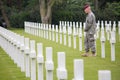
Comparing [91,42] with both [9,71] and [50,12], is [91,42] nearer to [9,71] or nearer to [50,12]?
[9,71]

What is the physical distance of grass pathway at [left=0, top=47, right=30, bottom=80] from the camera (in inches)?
497

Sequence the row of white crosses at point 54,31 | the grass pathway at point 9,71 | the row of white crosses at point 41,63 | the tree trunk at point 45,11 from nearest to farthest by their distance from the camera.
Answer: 1. the row of white crosses at point 41,63
2. the grass pathway at point 9,71
3. the row of white crosses at point 54,31
4. the tree trunk at point 45,11

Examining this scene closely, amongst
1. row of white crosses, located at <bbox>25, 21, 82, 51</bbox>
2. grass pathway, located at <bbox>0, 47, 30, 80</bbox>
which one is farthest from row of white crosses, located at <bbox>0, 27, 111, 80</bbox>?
row of white crosses, located at <bbox>25, 21, 82, 51</bbox>

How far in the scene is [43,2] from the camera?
165 ft

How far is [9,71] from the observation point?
1406 centimetres

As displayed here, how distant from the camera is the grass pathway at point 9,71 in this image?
41.4 ft

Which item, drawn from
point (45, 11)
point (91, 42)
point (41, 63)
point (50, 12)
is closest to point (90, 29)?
point (91, 42)

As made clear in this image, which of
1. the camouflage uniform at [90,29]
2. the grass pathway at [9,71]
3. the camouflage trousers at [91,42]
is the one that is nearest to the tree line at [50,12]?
the camouflage trousers at [91,42]

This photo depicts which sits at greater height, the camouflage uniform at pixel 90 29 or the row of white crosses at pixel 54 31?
the camouflage uniform at pixel 90 29

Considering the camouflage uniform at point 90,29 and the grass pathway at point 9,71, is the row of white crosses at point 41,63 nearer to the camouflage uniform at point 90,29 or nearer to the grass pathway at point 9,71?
the grass pathway at point 9,71

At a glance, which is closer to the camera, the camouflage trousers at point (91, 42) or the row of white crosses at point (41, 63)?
the row of white crosses at point (41, 63)

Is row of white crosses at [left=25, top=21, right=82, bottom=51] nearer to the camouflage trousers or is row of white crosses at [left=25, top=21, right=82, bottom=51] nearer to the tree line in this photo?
the camouflage trousers

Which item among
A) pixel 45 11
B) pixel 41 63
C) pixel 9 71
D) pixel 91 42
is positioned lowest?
pixel 9 71

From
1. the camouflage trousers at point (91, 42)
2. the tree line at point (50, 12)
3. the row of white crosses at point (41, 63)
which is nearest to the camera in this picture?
the row of white crosses at point (41, 63)
